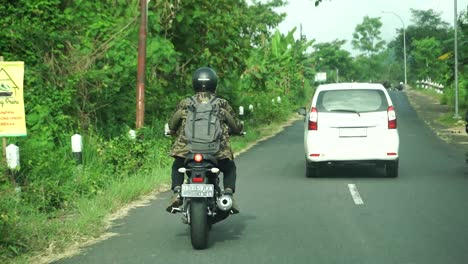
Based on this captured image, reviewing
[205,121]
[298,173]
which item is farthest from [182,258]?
[298,173]

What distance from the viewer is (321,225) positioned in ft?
30.8

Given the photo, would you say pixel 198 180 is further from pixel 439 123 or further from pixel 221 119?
pixel 439 123

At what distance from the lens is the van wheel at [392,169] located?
1458 centimetres

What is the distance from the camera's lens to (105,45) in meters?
18.4

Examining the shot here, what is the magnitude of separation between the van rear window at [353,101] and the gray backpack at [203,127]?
21.9ft

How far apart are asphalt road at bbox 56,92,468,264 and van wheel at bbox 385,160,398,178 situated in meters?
0.13

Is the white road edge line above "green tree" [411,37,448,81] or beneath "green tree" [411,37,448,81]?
beneath

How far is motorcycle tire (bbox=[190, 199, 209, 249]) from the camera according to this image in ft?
25.8

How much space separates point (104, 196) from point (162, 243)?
317 centimetres

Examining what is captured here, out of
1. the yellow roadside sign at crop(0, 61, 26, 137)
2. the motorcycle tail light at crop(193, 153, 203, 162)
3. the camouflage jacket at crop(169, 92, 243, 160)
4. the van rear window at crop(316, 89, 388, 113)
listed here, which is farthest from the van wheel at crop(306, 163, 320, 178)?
the motorcycle tail light at crop(193, 153, 203, 162)

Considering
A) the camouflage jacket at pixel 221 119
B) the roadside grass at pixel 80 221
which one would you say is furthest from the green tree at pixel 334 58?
the camouflage jacket at pixel 221 119

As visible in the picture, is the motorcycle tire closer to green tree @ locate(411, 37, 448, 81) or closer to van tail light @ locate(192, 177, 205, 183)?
van tail light @ locate(192, 177, 205, 183)

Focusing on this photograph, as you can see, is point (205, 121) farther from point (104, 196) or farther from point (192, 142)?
point (104, 196)

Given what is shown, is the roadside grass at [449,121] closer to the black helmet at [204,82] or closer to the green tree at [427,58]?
the black helmet at [204,82]
